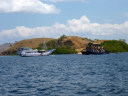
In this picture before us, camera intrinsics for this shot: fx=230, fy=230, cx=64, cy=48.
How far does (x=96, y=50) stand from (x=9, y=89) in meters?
177

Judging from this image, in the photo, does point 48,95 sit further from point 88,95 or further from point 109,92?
point 109,92

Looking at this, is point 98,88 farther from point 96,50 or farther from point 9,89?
point 96,50

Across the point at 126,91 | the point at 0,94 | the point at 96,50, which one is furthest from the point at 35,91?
the point at 96,50

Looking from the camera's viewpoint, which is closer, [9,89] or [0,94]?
[0,94]

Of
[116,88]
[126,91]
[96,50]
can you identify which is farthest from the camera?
[96,50]

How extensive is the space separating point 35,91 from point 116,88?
27.6 ft

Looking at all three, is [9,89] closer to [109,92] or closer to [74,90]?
[74,90]

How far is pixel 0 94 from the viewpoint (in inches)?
863

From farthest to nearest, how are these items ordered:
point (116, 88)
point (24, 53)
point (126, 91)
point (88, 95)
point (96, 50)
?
1. point (96, 50)
2. point (24, 53)
3. point (116, 88)
4. point (126, 91)
5. point (88, 95)

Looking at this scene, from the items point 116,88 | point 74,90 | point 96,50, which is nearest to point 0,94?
point 74,90

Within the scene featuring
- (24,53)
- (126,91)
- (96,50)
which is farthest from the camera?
(96,50)

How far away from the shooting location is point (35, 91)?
23.2 m

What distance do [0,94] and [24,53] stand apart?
164 metres

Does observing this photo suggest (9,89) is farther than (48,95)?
Yes
